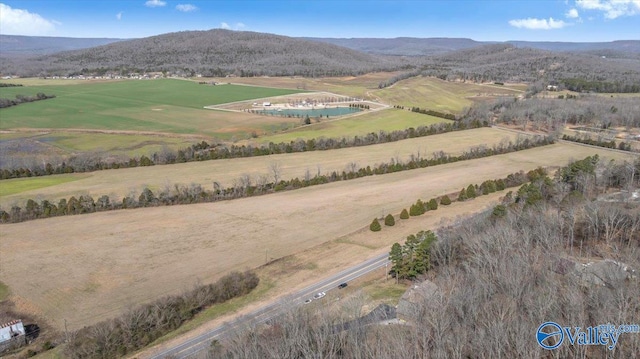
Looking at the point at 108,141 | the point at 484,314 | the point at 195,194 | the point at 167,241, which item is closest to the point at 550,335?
the point at 484,314

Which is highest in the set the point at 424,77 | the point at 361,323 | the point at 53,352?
the point at 424,77

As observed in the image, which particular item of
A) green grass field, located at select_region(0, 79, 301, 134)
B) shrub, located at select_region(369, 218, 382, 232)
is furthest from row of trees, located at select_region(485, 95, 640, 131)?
green grass field, located at select_region(0, 79, 301, 134)

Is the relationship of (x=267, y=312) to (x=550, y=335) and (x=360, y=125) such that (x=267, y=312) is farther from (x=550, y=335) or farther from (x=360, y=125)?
(x=360, y=125)

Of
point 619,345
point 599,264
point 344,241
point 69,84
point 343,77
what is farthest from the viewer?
point 343,77

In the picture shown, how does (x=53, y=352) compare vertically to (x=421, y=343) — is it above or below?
below

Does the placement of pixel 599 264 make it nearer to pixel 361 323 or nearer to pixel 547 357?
pixel 547 357

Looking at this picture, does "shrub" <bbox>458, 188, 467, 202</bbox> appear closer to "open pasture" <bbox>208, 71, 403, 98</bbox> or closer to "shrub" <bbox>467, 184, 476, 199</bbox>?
"shrub" <bbox>467, 184, 476, 199</bbox>

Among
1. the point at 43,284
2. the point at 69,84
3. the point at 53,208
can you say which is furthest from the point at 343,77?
the point at 43,284
